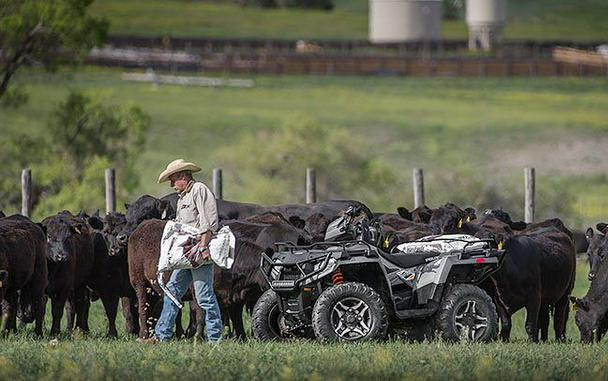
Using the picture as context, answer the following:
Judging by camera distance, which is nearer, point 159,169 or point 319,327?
point 319,327

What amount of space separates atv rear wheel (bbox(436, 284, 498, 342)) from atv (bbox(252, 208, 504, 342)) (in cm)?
1

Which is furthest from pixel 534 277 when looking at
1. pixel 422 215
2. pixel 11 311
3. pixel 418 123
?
pixel 418 123

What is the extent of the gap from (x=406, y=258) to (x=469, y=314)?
0.95 m

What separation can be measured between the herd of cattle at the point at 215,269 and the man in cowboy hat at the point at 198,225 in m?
1.35

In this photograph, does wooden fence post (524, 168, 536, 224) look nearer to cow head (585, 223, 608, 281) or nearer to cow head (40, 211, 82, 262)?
cow head (585, 223, 608, 281)

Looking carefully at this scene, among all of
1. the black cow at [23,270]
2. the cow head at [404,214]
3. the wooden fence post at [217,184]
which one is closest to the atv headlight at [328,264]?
the black cow at [23,270]

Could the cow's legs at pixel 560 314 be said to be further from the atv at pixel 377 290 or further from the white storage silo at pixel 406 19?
the white storage silo at pixel 406 19

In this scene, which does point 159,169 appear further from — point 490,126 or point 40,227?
point 40,227

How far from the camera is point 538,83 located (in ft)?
297

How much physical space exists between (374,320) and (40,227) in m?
5.62

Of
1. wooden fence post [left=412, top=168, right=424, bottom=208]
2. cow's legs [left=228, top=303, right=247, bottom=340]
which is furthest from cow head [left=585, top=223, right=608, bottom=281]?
wooden fence post [left=412, top=168, right=424, bottom=208]

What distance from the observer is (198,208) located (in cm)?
1802

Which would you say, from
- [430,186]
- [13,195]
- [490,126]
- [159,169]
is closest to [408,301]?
[13,195]

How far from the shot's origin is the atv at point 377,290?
58.9 ft
